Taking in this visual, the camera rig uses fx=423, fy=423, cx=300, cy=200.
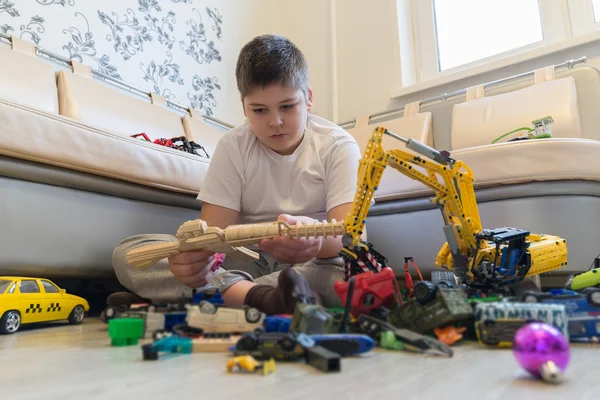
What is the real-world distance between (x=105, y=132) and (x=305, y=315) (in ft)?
2.50

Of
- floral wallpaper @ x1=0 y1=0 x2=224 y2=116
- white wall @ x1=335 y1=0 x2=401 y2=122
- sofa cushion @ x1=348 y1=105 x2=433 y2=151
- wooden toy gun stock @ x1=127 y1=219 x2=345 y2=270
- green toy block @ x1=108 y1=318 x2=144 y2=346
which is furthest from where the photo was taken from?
white wall @ x1=335 y1=0 x2=401 y2=122

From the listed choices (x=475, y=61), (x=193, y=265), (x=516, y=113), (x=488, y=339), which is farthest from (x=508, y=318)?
(x=475, y=61)

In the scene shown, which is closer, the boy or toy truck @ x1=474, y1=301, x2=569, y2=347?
toy truck @ x1=474, y1=301, x2=569, y2=347

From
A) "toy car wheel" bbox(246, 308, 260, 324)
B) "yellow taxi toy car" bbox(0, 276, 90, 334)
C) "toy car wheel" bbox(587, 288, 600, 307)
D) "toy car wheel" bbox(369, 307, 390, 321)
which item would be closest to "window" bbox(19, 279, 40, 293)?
"yellow taxi toy car" bbox(0, 276, 90, 334)

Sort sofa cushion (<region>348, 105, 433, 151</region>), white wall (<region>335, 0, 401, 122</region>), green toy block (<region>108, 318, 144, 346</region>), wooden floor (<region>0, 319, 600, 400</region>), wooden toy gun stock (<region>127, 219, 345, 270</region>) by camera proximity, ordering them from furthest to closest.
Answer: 1. white wall (<region>335, 0, 401, 122</region>)
2. sofa cushion (<region>348, 105, 433, 151</region>)
3. wooden toy gun stock (<region>127, 219, 345, 270</region>)
4. green toy block (<region>108, 318, 144, 346</region>)
5. wooden floor (<region>0, 319, 600, 400</region>)

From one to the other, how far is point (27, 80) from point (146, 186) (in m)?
0.63

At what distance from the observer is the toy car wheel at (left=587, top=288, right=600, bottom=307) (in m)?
0.48

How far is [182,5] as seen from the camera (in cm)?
213

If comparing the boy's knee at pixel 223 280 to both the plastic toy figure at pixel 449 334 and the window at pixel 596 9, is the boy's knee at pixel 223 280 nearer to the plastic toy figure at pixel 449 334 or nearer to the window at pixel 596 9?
the plastic toy figure at pixel 449 334

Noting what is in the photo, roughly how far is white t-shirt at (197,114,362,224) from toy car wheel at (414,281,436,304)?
1.47 feet

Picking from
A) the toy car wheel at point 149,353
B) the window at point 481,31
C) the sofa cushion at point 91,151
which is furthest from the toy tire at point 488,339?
the window at point 481,31

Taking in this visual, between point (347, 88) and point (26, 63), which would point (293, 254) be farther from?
point (347, 88)

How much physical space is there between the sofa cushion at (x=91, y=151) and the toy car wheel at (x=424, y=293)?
2.50 feet

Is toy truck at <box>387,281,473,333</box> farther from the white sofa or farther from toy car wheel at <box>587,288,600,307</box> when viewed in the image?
the white sofa
